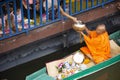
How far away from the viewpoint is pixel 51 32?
3.81m

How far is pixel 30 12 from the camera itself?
3.81 m

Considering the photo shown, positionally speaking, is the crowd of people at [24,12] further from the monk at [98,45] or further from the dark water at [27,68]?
the dark water at [27,68]

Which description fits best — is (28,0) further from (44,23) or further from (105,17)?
(105,17)

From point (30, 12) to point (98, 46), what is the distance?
3.17 feet

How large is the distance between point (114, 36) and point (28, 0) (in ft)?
4.08

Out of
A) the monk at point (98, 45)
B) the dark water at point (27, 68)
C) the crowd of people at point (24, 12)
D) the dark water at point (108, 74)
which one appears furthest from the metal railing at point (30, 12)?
the dark water at point (108, 74)

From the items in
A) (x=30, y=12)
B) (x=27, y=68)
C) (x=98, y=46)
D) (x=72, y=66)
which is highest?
(x=30, y=12)

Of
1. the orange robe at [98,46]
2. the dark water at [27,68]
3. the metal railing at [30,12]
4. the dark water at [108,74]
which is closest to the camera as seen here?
the dark water at [108,74]

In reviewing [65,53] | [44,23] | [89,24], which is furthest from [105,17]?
[44,23]

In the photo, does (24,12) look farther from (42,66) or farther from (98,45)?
(98,45)

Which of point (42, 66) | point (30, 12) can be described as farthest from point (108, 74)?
point (30, 12)

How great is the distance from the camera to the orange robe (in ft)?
11.7

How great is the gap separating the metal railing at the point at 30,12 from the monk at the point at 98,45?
462 mm

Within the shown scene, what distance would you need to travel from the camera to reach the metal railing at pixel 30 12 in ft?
11.3
